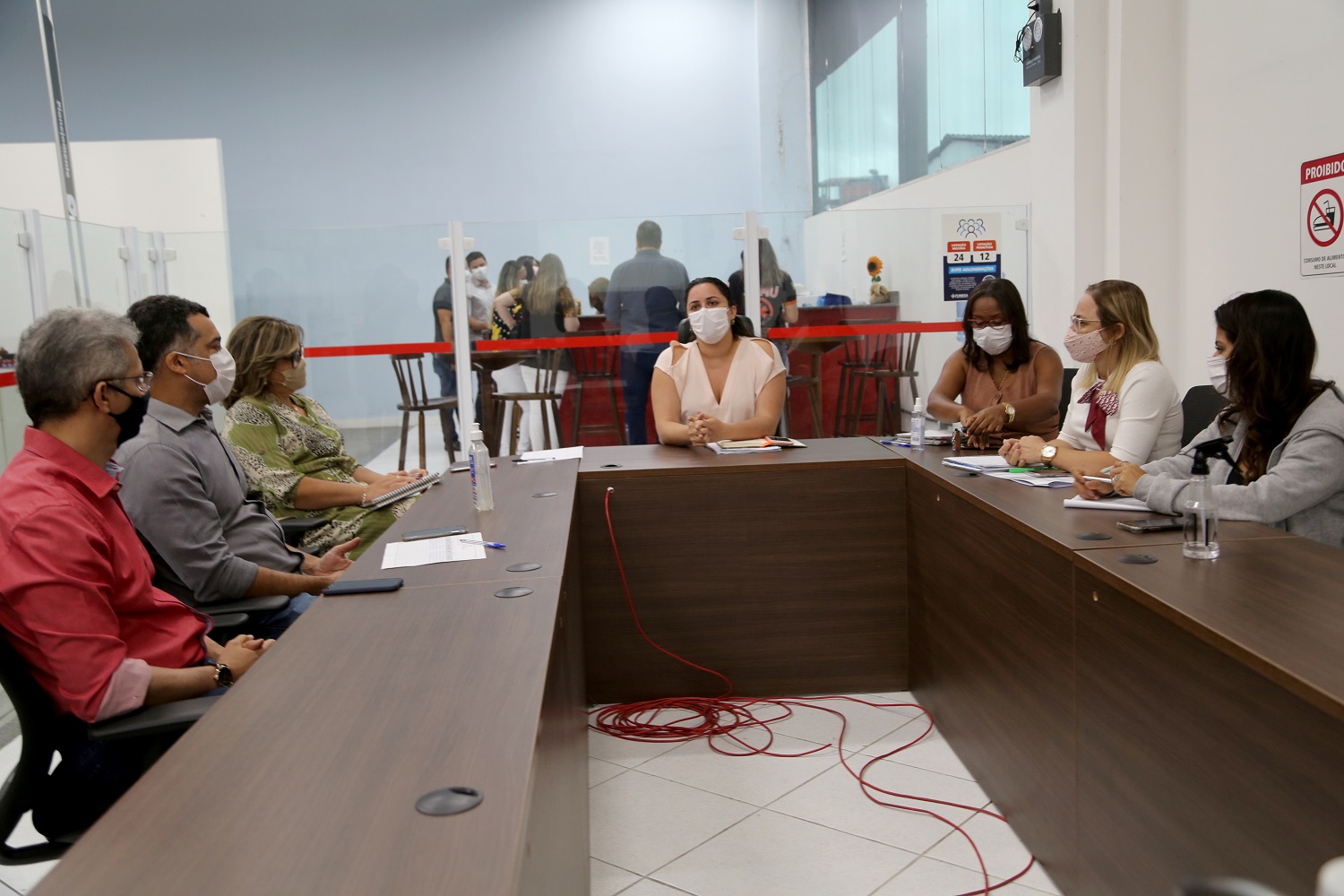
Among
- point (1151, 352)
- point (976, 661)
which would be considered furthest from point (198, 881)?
point (1151, 352)

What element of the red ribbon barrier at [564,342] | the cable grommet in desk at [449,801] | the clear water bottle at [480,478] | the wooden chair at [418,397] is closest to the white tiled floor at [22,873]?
the clear water bottle at [480,478]

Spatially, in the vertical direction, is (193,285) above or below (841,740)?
above

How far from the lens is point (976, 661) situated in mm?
2459

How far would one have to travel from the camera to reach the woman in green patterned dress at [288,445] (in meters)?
2.99

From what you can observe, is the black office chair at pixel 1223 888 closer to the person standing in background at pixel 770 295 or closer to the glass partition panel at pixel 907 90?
the person standing in background at pixel 770 295

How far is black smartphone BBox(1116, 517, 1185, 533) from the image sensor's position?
76.5 inches

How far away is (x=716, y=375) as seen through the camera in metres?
3.75

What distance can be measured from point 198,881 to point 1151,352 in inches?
105

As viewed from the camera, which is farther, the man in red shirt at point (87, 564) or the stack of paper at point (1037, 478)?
the stack of paper at point (1037, 478)

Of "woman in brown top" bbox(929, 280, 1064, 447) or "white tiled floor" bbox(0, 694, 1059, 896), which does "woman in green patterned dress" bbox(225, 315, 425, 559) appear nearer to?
"white tiled floor" bbox(0, 694, 1059, 896)

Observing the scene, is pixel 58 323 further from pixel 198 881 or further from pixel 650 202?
pixel 650 202

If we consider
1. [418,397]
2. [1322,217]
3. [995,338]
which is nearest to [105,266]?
[418,397]

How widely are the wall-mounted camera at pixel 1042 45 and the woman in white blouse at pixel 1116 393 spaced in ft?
6.92

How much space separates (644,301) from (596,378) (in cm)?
48
